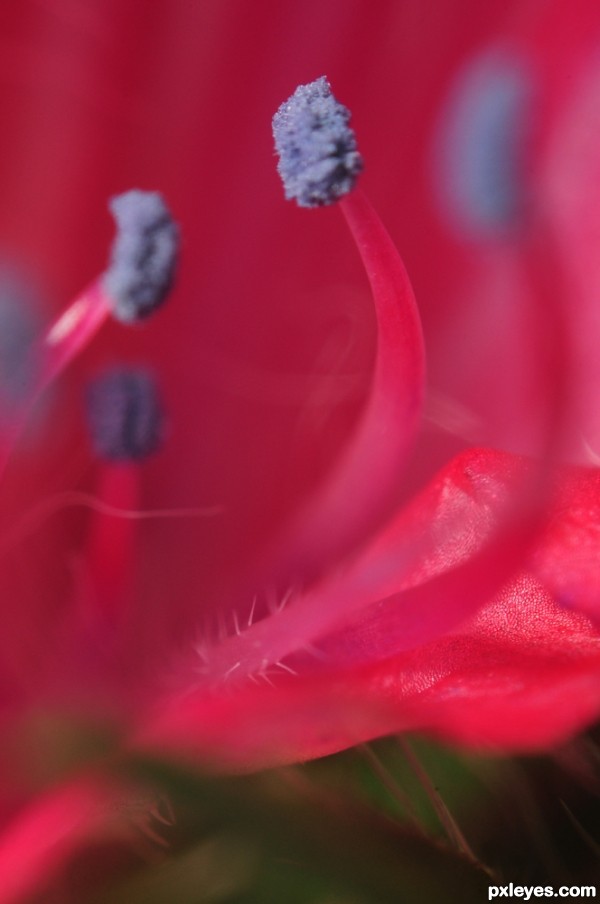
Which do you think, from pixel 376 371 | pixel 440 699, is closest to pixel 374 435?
pixel 376 371

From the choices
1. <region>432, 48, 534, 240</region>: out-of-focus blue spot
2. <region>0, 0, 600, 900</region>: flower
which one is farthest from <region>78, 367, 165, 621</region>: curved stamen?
<region>432, 48, 534, 240</region>: out-of-focus blue spot

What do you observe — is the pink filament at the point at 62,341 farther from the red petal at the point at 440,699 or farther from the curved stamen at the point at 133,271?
the red petal at the point at 440,699

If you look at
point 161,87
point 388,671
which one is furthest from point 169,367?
point 388,671

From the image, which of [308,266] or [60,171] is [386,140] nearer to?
[308,266]

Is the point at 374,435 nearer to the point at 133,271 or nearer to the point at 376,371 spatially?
the point at 376,371

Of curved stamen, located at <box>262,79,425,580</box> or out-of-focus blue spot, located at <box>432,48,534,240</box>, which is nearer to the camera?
curved stamen, located at <box>262,79,425,580</box>

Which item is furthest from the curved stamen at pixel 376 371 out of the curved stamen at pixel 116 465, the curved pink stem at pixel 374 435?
the curved stamen at pixel 116 465

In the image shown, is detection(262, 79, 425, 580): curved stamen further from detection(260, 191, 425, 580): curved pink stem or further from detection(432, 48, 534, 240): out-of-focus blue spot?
detection(432, 48, 534, 240): out-of-focus blue spot

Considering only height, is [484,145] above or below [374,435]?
above
